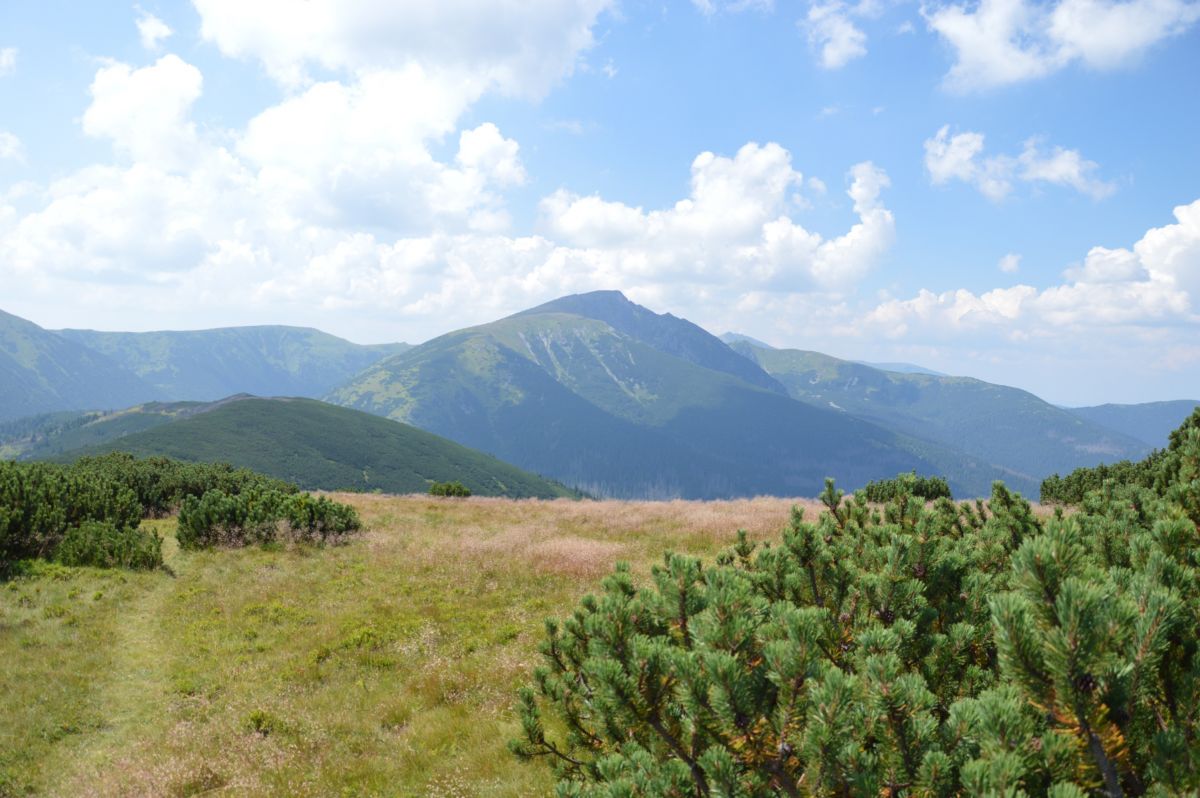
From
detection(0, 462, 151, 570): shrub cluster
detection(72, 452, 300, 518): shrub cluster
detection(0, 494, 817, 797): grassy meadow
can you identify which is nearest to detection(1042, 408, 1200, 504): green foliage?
detection(0, 494, 817, 797): grassy meadow

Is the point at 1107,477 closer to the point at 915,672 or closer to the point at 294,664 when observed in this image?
the point at 915,672

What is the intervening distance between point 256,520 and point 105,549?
4.31 m

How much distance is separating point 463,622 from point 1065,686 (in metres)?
13.1

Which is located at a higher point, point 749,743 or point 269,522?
point 749,743

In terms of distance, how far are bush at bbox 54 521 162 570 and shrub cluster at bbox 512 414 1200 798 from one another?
1868 centimetres

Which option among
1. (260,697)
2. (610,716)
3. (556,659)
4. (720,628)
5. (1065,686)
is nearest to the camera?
(1065,686)

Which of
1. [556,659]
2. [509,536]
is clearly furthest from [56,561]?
[556,659]

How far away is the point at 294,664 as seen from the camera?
12.0 m

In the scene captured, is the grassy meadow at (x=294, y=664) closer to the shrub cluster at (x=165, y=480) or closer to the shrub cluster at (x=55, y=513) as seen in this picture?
the shrub cluster at (x=55, y=513)

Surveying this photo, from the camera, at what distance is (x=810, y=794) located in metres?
3.03

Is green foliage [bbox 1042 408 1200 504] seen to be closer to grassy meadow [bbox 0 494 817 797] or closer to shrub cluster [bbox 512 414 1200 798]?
grassy meadow [bbox 0 494 817 797]

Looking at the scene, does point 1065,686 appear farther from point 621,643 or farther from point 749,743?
point 621,643

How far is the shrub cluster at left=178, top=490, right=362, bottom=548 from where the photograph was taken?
20766 mm

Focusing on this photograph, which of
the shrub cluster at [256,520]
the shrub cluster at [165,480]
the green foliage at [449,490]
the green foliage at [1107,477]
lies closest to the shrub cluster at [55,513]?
the shrub cluster at [256,520]
